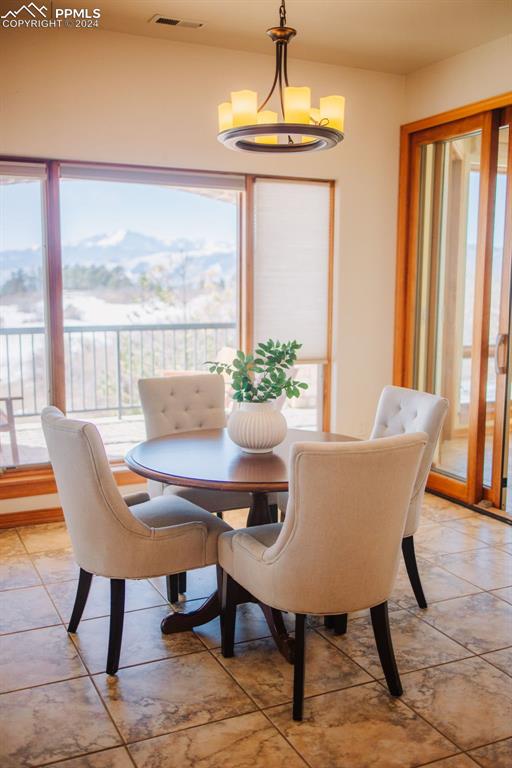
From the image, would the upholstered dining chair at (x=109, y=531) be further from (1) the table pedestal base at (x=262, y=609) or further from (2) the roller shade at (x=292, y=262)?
(2) the roller shade at (x=292, y=262)

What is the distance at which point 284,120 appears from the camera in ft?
10.1

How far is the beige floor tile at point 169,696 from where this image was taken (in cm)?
246

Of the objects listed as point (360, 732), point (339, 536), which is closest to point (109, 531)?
point (339, 536)

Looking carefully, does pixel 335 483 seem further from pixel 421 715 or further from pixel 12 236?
pixel 12 236

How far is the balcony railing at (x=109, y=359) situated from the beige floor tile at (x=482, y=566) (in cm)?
208

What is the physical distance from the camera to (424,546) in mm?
4176

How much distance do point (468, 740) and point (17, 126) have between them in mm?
3798

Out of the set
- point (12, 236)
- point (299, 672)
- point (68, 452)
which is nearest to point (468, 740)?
point (299, 672)

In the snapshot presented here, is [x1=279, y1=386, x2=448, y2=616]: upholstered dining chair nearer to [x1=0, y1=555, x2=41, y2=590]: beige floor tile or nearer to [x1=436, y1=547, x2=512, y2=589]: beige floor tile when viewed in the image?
[x1=436, y1=547, x2=512, y2=589]: beige floor tile

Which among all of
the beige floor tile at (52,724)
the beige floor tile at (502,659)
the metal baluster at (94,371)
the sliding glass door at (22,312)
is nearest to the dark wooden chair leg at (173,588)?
the beige floor tile at (52,724)

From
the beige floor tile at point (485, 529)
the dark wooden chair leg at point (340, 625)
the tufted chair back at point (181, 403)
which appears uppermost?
the tufted chair back at point (181, 403)

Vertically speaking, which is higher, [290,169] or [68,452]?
[290,169]

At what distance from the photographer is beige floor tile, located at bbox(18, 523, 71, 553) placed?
164 inches

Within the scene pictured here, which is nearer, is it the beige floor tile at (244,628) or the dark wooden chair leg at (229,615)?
the dark wooden chair leg at (229,615)
